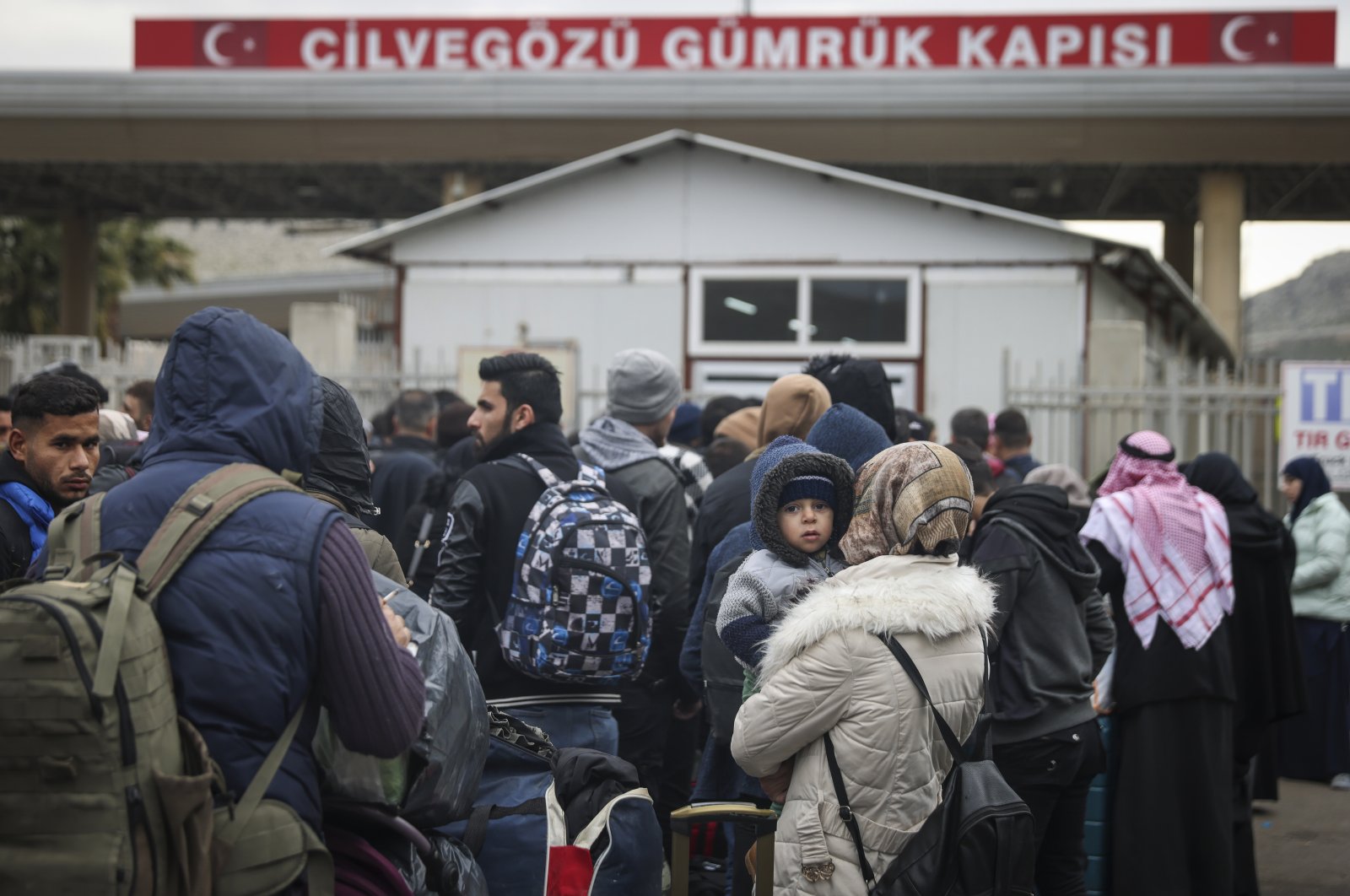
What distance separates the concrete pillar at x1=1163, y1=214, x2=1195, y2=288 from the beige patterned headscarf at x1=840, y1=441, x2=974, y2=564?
2368cm

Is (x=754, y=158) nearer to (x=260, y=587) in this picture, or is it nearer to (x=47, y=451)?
(x=47, y=451)

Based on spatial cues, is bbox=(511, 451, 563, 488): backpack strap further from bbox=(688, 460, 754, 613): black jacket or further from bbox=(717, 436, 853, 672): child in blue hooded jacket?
bbox=(717, 436, 853, 672): child in blue hooded jacket

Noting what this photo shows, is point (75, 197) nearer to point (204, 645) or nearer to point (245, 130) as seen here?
point (245, 130)

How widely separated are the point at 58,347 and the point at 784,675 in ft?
49.3

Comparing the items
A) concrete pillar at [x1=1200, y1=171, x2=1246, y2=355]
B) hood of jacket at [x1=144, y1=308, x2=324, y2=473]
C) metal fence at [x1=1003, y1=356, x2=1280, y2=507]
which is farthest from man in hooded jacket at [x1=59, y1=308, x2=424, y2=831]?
concrete pillar at [x1=1200, y1=171, x2=1246, y2=355]

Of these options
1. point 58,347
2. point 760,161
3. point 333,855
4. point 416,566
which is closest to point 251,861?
point 333,855

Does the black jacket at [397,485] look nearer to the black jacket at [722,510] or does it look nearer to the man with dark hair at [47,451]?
the black jacket at [722,510]

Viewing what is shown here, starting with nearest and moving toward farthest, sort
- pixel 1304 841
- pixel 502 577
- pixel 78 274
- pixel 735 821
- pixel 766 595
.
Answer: pixel 735 821 → pixel 766 595 → pixel 502 577 → pixel 1304 841 → pixel 78 274

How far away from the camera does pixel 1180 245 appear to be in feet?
84.9

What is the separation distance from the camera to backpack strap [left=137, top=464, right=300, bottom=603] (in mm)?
2609

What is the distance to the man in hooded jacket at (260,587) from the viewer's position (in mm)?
2627

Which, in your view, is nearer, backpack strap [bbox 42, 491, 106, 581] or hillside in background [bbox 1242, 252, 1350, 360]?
backpack strap [bbox 42, 491, 106, 581]

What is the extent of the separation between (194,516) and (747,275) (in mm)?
12759

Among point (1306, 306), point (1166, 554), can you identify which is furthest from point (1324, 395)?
point (1306, 306)
